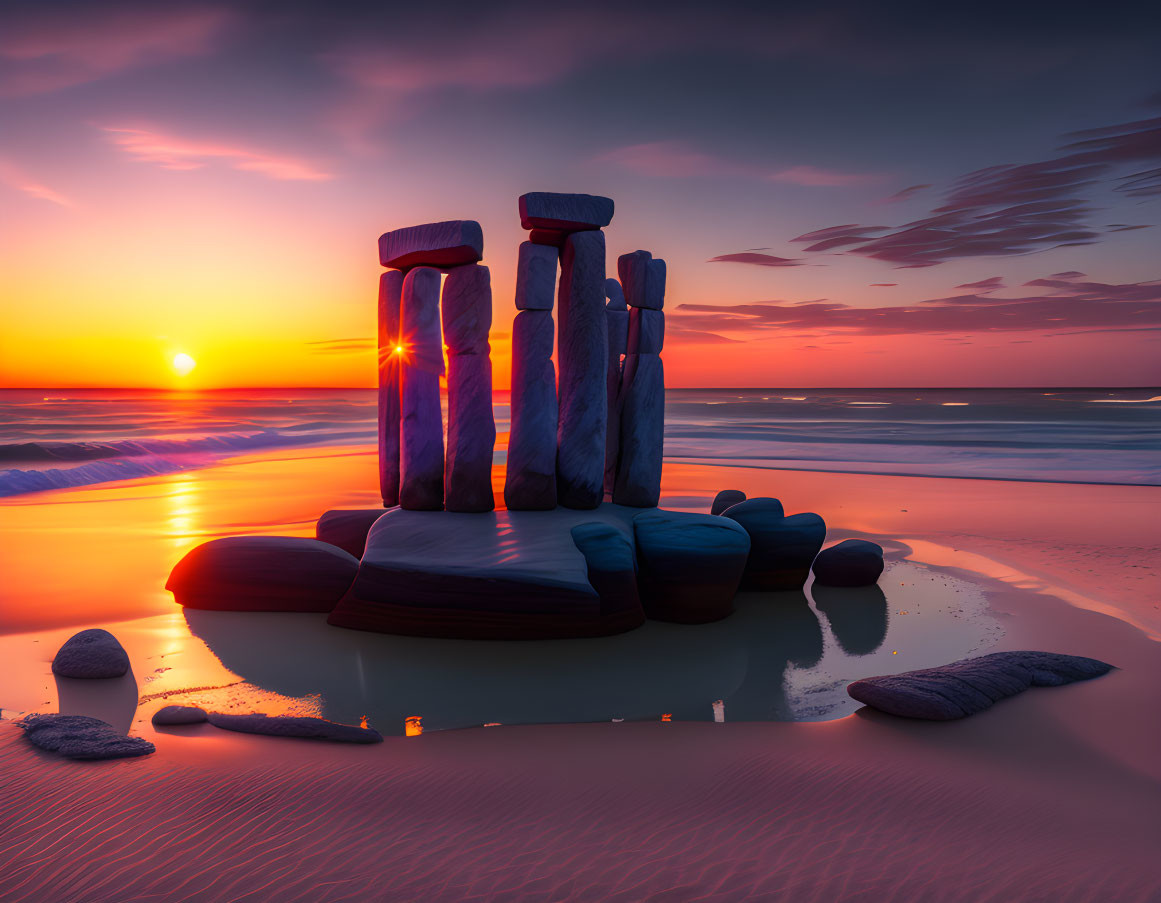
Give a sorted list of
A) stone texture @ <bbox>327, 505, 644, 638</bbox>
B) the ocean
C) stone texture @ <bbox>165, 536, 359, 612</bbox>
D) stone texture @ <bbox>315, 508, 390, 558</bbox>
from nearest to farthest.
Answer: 1. stone texture @ <bbox>327, 505, 644, 638</bbox>
2. stone texture @ <bbox>165, 536, 359, 612</bbox>
3. stone texture @ <bbox>315, 508, 390, 558</bbox>
4. the ocean

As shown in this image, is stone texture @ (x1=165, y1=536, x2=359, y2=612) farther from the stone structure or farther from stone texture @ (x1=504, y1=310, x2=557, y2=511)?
the stone structure

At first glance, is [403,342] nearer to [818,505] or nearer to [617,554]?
[617,554]

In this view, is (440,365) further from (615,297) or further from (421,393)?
(615,297)

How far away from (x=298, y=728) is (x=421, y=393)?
3.57m

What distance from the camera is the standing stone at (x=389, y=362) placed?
7293mm

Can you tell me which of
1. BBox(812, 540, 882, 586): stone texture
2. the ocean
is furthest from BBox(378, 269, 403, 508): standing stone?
the ocean

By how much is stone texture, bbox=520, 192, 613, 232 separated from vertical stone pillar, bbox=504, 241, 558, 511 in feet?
0.78

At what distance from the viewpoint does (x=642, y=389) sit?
7664mm

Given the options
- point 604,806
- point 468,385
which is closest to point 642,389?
point 468,385

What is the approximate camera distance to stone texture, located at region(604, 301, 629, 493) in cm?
820

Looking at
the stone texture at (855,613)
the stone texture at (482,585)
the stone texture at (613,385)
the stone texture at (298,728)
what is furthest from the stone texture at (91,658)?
the stone texture at (855,613)

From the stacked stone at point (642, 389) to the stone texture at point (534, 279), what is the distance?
1187 millimetres

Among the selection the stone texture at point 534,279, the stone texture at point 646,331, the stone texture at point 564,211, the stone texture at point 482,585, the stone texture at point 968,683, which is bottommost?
the stone texture at point 968,683

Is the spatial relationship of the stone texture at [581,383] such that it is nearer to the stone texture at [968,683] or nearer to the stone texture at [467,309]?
the stone texture at [467,309]
